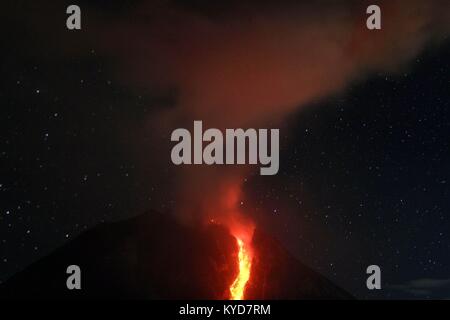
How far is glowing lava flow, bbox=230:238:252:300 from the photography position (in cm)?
564

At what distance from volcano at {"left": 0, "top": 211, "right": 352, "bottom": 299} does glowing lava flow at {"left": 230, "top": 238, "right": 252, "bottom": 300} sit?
2.1 inches

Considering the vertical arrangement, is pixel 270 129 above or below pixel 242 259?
above

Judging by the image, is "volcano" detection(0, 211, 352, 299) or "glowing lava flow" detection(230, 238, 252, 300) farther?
"glowing lava flow" detection(230, 238, 252, 300)

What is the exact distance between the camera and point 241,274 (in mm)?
6109

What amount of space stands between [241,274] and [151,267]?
3.31 ft

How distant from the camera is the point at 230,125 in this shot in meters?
5.57

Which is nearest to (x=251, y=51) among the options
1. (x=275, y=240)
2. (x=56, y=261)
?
(x=275, y=240)

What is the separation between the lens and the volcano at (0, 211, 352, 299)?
548cm

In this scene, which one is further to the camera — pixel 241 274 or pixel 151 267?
pixel 241 274

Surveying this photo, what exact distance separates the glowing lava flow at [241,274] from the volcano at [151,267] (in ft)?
0.18

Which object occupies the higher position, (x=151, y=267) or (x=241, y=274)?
(x=151, y=267)
